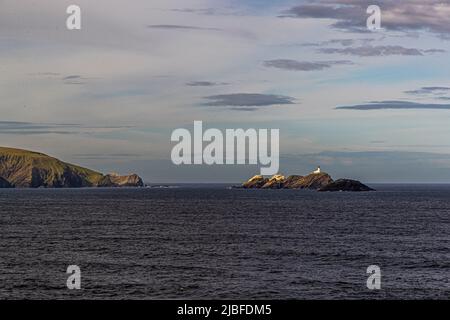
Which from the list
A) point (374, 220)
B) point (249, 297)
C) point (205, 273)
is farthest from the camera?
point (374, 220)

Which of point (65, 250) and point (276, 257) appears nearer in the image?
point (276, 257)

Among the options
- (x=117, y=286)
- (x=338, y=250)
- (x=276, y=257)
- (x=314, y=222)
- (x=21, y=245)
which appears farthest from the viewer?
(x=314, y=222)

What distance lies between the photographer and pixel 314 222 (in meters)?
137

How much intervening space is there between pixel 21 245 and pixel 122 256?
75.2 feet

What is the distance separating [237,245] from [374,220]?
63.7 meters

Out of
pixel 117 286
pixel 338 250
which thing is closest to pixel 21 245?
pixel 117 286

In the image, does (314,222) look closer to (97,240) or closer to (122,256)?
(97,240)

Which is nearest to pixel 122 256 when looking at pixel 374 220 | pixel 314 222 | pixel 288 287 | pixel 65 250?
pixel 65 250

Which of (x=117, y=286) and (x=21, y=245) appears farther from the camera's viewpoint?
(x=21, y=245)

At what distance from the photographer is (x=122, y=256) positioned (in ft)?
261
